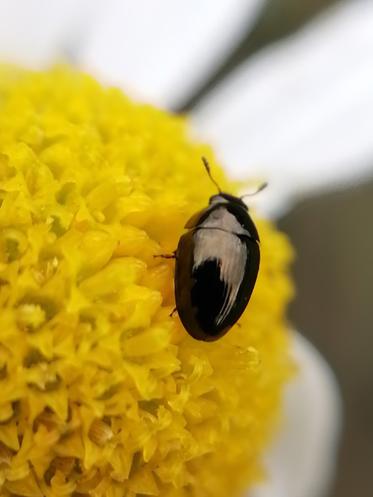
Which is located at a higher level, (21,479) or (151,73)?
(151,73)

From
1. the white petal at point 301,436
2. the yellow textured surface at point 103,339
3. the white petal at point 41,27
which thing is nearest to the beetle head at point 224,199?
the yellow textured surface at point 103,339

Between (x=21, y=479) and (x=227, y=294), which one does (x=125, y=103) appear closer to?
(x=227, y=294)

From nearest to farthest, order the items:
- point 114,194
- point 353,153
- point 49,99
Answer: point 114,194 → point 49,99 → point 353,153

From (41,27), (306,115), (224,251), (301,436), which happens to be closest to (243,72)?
(306,115)

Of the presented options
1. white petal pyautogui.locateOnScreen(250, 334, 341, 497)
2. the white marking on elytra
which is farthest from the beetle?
white petal pyautogui.locateOnScreen(250, 334, 341, 497)

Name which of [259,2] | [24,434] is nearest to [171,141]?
[24,434]

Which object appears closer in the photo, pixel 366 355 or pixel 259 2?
pixel 259 2
